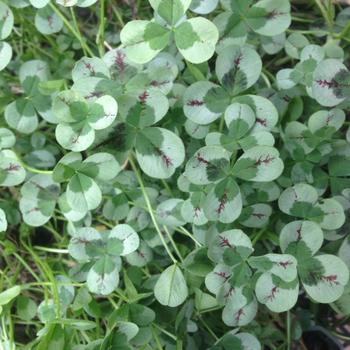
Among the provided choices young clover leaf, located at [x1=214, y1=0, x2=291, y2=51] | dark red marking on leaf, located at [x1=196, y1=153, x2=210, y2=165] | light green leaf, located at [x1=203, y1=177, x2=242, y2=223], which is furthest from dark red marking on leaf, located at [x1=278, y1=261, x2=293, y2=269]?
young clover leaf, located at [x1=214, y1=0, x2=291, y2=51]

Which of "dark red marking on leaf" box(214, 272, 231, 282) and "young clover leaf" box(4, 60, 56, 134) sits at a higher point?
"young clover leaf" box(4, 60, 56, 134)

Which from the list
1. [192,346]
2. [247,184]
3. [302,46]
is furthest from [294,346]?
[302,46]

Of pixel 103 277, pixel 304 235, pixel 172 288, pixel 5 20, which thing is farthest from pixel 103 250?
pixel 5 20

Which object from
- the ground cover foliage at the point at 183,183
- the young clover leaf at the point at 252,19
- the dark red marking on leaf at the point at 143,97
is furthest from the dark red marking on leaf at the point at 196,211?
the young clover leaf at the point at 252,19

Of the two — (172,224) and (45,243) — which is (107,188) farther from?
(45,243)

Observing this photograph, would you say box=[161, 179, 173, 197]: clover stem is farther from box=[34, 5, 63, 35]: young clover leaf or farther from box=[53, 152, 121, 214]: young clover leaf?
box=[34, 5, 63, 35]: young clover leaf
